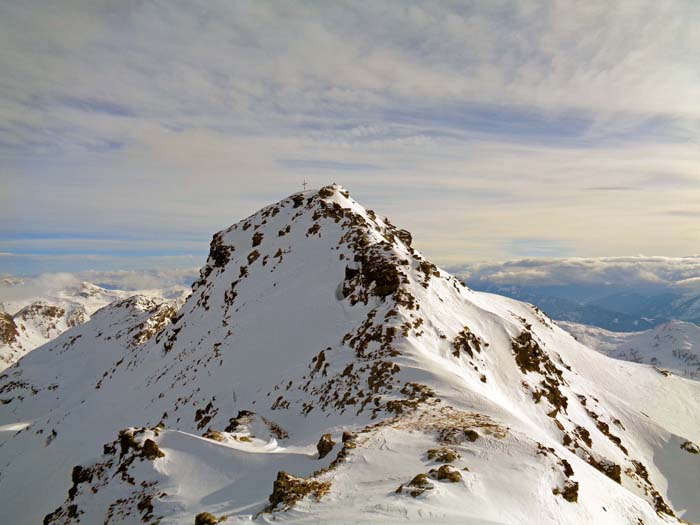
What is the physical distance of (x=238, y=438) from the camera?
23.1m

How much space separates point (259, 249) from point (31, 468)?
6018cm

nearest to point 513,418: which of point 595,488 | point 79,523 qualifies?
point 595,488

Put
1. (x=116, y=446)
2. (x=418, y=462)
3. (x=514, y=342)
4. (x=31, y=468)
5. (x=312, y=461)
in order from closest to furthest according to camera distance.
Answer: (x=418, y=462), (x=312, y=461), (x=116, y=446), (x=514, y=342), (x=31, y=468)

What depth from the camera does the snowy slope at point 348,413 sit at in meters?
15.2

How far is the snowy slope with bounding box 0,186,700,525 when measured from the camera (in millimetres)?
15156

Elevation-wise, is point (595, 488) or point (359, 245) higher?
point (359, 245)

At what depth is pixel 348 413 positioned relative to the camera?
24.5 m

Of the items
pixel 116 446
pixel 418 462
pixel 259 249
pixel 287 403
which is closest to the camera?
pixel 418 462

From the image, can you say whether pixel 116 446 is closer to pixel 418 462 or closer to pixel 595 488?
pixel 418 462

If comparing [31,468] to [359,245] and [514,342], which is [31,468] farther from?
[514,342]

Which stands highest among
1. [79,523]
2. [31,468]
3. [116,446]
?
[116,446]

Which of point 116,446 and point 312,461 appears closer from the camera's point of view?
point 312,461

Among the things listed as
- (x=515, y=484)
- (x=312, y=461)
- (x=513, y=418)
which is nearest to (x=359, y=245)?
(x=513, y=418)

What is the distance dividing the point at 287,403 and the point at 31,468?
72215mm
